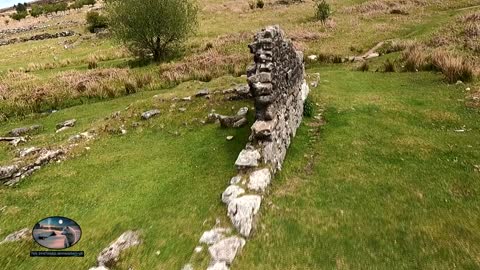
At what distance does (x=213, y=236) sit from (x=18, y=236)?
491 cm

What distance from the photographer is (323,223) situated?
9000 millimetres

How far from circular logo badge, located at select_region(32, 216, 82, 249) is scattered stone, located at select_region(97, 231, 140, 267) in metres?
0.80

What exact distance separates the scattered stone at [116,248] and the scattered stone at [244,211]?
7.16 feet

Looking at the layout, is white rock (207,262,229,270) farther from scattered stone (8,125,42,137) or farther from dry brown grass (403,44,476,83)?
dry brown grass (403,44,476,83)

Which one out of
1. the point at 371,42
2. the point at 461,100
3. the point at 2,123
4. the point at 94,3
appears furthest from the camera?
the point at 94,3

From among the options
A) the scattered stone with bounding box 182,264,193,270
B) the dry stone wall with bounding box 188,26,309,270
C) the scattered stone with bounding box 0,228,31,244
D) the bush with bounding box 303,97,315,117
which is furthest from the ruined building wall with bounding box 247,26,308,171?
the scattered stone with bounding box 0,228,31,244

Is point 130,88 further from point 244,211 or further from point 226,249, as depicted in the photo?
point 226,249

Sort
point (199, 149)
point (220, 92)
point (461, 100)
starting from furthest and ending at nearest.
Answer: point (220, 92) < point (461, 100) < point (199, 149)

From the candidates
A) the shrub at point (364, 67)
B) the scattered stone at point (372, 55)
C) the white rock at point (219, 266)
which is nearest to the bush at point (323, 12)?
the scattered stone at point (372, 55)

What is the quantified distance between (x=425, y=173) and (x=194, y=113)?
9.30m

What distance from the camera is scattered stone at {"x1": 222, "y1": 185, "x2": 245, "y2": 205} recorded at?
934 cm

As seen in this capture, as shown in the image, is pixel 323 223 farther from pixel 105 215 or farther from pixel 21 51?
pixel 21 51

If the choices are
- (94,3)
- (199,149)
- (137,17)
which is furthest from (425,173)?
(94,3)

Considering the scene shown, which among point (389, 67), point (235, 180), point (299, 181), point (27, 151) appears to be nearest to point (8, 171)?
point (27, 151)
